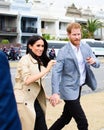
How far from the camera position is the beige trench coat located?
498cm

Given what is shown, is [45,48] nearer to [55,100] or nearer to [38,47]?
[38,47]

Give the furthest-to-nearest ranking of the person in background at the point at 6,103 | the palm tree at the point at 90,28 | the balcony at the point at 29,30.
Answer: the palm tree at the point at 90,28 < the balcony at the point at 29,30 < the person in background at the point at 6,103

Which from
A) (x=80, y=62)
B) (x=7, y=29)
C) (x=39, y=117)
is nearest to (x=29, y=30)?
(x=7, y=29)

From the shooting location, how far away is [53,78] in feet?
18.5

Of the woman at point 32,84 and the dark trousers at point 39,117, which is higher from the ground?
the woman at point 32,84

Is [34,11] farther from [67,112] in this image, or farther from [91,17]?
[67,112]

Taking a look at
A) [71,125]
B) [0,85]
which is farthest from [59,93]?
[0,85]

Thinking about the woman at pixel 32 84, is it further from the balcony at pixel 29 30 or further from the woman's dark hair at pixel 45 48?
the balcony at pixel 29 30

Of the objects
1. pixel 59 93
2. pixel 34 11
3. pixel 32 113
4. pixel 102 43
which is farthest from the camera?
pixel 34 11

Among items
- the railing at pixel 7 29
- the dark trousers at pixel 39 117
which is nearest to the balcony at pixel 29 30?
the railing at pixel 7 29

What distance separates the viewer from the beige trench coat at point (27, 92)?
498 centimetres

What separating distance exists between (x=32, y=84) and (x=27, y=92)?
0.33ft

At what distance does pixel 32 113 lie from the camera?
5.05 meters

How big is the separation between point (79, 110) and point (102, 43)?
48.9 metres
